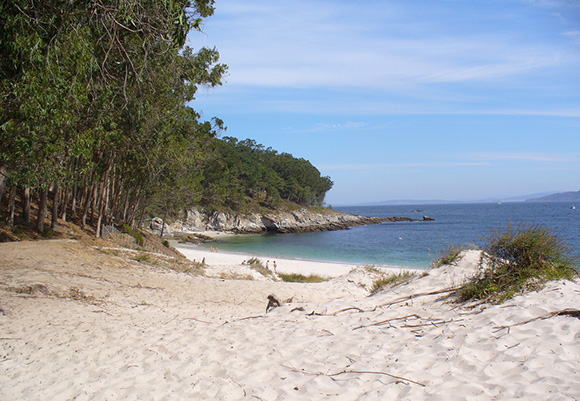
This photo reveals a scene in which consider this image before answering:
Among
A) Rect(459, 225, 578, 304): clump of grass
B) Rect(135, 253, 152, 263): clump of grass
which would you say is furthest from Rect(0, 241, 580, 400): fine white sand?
Rect(135, 253, 152, 263): clump of grass

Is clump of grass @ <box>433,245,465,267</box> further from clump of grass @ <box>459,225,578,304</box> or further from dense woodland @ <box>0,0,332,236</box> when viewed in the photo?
dense woodland @ <box>0,0,332,236</box>

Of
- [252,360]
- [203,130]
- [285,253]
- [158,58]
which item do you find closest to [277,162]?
[285,253]

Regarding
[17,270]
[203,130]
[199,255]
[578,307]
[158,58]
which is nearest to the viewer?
[578,307]

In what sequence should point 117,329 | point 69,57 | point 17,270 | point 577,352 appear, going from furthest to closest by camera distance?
point 17,270
point 69,57
point 117,329
point 577,352

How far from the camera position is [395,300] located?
7.09 meters

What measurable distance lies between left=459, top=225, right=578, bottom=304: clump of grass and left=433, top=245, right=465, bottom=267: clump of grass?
1653 millimetres

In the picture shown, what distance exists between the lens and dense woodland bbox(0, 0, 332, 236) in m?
7.94

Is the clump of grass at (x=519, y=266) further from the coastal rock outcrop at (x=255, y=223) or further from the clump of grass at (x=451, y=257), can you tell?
the coastal rock outcrop at (x=255, y=223)

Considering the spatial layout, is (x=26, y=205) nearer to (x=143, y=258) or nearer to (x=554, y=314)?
(x=143, y=258)

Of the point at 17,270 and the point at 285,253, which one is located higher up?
the point at 17,270

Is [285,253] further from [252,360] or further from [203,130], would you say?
[252,360]

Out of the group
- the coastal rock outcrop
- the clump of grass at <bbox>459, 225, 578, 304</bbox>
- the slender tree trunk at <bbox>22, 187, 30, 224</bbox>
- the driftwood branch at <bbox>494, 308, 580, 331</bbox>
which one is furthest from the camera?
the coastal rock outcrop

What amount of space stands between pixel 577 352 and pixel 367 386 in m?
2.08

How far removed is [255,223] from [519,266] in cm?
6849
